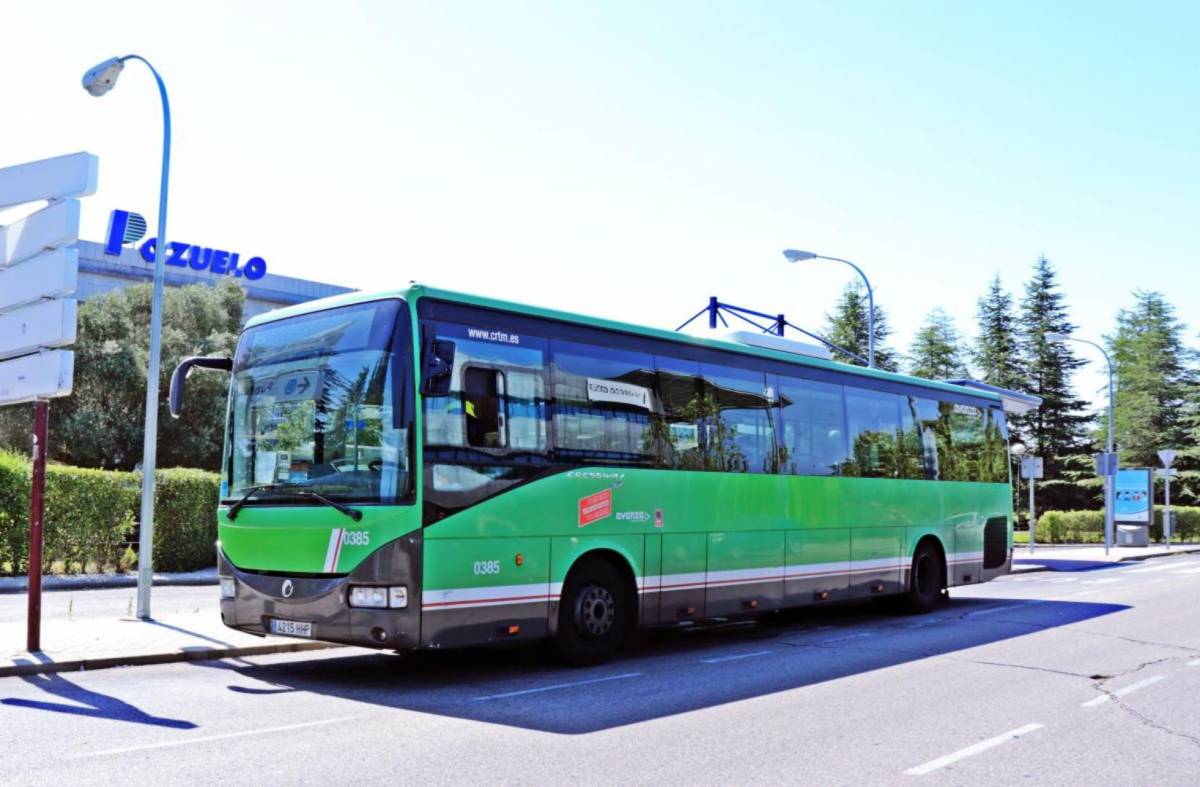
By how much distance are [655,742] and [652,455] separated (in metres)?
4.56

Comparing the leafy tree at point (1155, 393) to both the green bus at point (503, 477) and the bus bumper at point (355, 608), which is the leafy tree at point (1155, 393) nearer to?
the green bus at point (503, 477)

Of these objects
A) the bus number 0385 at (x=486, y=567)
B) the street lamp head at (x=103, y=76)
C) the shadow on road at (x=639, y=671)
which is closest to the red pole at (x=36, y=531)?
the shadow on road at (x=639, y=671)

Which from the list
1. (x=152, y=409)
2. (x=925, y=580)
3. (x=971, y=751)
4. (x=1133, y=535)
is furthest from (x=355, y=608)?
(x=1133, y=535)

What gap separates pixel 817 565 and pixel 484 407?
5988 mm

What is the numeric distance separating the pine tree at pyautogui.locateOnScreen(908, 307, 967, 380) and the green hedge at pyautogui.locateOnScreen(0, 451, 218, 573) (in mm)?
59502

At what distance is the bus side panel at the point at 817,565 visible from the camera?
13398 mm

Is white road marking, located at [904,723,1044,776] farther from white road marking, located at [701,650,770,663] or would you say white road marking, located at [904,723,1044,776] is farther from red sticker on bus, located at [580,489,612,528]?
red sticker on bus, located at [580,489,612,528]

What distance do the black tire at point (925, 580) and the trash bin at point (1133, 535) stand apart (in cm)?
2681

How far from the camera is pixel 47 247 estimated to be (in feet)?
34.8

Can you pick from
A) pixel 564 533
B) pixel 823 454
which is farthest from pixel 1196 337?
pixel 564 533

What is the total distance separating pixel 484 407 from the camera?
9680 millimetres

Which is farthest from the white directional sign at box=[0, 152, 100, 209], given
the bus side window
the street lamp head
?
the bus side window

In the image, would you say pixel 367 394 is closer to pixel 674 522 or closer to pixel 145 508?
pixel 674 522

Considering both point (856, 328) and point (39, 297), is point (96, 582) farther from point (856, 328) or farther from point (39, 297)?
point (856, 328)
